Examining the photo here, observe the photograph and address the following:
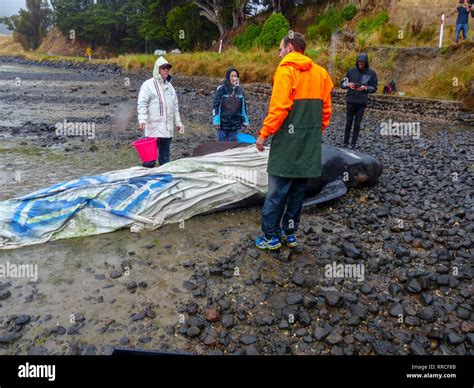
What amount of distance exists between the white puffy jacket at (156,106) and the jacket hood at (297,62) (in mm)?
2623

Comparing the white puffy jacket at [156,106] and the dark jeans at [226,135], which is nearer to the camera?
the white puffy jacket at [156,106]

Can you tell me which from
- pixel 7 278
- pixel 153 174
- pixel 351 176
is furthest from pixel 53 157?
pixel 351 176

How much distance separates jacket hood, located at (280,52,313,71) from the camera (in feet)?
11.6

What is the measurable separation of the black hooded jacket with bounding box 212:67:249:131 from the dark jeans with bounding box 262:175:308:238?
286cm

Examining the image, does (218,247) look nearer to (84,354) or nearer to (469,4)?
(84,354)

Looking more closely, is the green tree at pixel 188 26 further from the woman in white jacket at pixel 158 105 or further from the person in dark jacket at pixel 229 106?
the woman in white jacket at pixel 158 105

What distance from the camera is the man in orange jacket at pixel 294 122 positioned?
11.8 ft

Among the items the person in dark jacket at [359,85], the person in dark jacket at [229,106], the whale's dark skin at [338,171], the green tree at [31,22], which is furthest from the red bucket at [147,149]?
the green tree at [31,22]

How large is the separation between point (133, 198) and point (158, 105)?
5.83 ft

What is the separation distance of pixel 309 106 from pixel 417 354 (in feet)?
7.53

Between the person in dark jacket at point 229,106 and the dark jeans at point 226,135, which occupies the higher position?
the person in dark jacket at point 229,106
